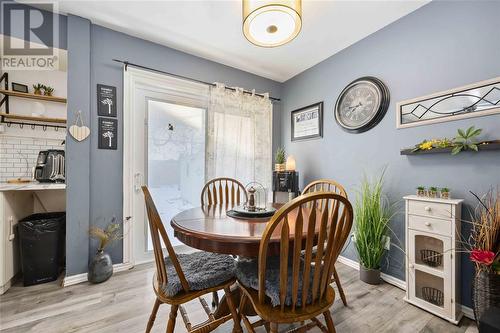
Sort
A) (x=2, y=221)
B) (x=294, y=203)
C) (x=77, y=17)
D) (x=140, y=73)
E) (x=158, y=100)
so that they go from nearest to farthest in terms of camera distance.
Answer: (x=294, y=203), (x=2, y=221), (x=77, y=17), (x=140, y=73), (x=158, y=100)

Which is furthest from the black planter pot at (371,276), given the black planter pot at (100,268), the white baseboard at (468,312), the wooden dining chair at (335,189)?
the black planter pot at (100,268)

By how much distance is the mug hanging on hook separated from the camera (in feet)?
6.44

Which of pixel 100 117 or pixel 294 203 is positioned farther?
pixel 100 117

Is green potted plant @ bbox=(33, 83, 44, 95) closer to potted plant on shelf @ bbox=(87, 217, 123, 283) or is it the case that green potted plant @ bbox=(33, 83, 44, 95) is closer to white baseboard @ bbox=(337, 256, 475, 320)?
potted plant on shelf @ bbox=(87, 217, 123, 283)

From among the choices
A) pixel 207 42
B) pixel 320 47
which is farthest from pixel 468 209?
pixel 207 42

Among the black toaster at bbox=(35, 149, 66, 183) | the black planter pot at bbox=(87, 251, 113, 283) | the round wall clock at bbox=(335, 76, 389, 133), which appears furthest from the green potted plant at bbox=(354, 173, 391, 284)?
the black toaster at bbox=(35, 149, 66, 183)

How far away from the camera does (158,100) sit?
2.47 metres

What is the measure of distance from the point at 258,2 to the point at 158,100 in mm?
Result: 1612

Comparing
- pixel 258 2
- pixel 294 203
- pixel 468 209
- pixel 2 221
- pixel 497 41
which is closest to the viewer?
pixel 294 203

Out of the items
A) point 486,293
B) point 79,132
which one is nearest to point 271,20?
point 79,132

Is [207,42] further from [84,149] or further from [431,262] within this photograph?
[431,262]

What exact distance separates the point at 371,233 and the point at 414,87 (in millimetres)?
1381

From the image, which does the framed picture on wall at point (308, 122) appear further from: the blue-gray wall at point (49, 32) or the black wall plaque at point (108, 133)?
the blue-gray wall at point (49, 32)

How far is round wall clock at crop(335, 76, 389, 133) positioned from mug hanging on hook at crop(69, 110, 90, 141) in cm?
268
